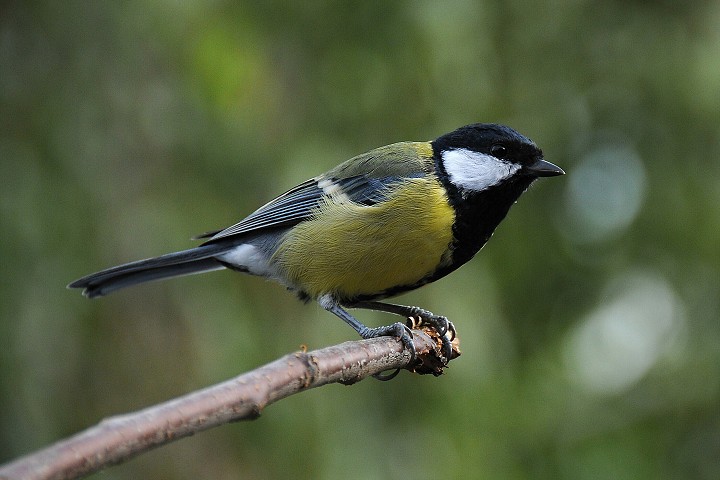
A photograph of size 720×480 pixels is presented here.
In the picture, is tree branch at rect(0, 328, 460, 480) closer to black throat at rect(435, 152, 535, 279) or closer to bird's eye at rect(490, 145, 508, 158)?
black throat at rect(435, 152, 535, 279)

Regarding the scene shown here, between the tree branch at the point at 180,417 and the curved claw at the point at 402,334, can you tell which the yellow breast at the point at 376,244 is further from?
the tree branch at the point at 180,417

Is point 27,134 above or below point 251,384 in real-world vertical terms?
above

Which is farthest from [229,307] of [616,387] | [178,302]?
Answer: [616,387]

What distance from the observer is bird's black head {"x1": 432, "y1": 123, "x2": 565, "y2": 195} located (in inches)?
95.6

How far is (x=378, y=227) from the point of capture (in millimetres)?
2381

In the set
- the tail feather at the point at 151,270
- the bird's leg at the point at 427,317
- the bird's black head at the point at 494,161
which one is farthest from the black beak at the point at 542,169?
the tail feather at the point at 151,270

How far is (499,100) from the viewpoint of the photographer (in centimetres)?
295

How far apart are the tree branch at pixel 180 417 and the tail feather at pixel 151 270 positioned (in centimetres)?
106

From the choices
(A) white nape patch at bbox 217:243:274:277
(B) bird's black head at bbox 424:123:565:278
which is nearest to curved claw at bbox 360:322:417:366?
(B) bird's black head at bbox 424:123:565:278

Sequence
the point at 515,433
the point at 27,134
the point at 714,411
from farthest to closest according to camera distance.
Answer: the point at 714,411 → the point at 515,433 → the point at 27,134

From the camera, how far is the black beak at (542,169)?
2420 mm

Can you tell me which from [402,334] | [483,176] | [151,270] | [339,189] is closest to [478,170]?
[483,176]

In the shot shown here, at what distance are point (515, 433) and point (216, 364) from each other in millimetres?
1006

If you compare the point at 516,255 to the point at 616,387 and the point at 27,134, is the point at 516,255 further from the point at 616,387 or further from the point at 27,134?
the point at 27,134
